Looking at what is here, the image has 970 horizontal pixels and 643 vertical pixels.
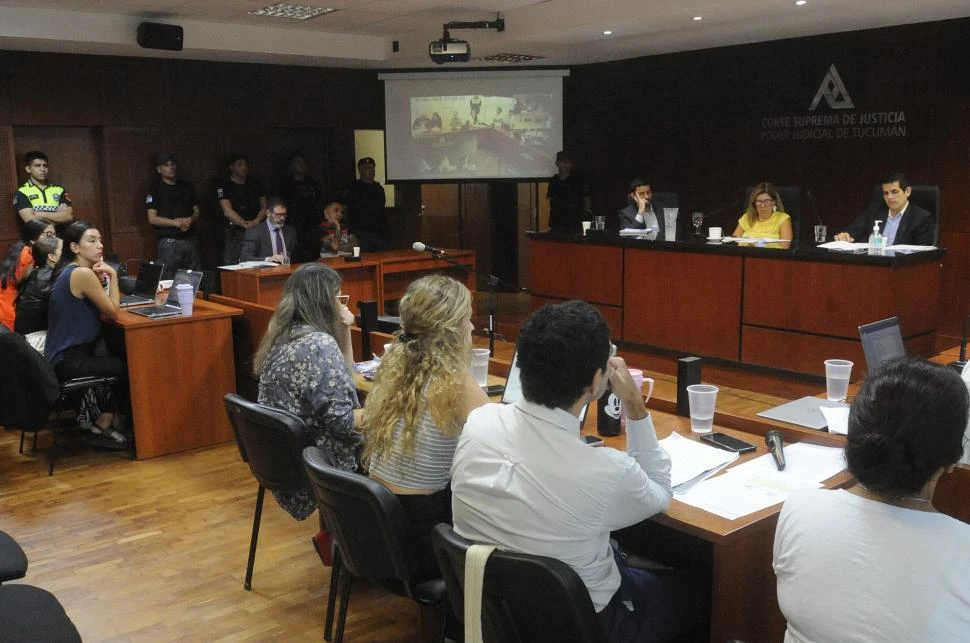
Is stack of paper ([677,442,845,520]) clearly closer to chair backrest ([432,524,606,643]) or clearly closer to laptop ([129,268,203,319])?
chair backrest ([432,524,606,643])

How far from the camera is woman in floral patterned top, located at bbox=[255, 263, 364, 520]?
3.17 metres

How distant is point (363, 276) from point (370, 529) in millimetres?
5366

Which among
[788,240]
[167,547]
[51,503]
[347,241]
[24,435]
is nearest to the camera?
[167,547]

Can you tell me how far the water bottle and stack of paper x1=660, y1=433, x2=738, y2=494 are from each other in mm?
182

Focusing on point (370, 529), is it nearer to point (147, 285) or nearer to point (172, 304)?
point (172, 304)

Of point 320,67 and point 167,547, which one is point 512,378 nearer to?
point 167,547

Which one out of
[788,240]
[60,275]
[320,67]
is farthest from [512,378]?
[320,67]

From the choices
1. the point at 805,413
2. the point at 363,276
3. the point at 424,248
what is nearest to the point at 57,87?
the point at 363,276

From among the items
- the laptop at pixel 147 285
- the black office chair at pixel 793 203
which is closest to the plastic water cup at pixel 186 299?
the laptop at pixel 147 285

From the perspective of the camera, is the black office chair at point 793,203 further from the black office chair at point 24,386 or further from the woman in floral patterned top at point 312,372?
the black office chair at point 24,386

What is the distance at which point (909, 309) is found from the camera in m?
5.41

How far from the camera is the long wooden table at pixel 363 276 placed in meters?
6.83

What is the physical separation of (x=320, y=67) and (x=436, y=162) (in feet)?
5.17

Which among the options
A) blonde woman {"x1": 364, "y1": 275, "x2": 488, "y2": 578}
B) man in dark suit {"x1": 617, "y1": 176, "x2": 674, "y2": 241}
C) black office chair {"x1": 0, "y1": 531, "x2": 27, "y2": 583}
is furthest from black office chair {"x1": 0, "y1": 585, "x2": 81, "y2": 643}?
man in dark suit {"x1": 617, "y1": 176, "x2": 674, "y2": 241}
